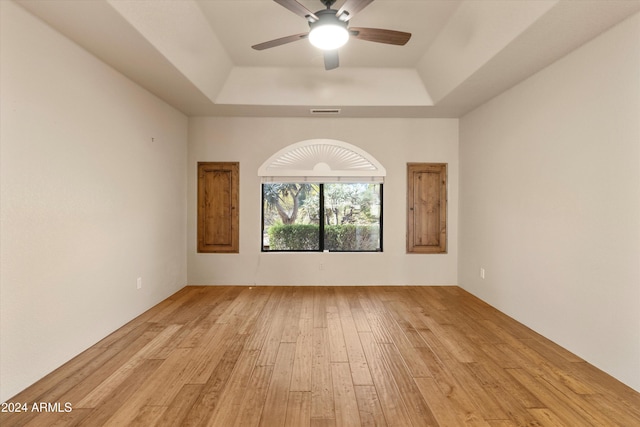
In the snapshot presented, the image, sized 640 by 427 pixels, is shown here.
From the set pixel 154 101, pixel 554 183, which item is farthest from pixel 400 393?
pixel 154 101

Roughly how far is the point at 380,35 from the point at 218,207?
3.57m

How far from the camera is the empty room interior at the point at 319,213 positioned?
7.51 feet

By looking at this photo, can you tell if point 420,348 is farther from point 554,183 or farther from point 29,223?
point 29,223

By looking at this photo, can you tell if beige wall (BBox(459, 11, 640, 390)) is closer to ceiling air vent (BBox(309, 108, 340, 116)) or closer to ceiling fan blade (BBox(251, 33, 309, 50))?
Result: ceiling air vent (BBox(309, 108, 340, 116))

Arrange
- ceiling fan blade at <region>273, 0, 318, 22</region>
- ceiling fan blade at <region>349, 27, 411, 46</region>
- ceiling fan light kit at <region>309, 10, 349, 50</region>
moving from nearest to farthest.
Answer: ceiling fan blade at <region>273, 0, 318, 22</region>
ceiling fan light kit at <region>309, 10, 349, 50</region>
ceiling fan blade at <region>349, 27, 411, 46</region>

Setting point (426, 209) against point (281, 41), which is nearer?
point (281, 41)

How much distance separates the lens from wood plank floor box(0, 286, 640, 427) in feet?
6.69

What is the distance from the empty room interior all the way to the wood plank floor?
2cm

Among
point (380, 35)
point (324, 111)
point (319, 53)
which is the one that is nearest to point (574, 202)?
point (380, 35)

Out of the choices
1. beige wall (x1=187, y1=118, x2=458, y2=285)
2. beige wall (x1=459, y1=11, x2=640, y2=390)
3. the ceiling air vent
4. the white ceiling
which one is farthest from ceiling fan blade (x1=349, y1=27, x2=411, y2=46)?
beige wall (x1=187, y1=118, x2=458, y2=285)

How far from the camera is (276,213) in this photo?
541 cm

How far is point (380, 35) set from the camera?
9.30ft

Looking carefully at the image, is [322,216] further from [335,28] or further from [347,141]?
[335,28]

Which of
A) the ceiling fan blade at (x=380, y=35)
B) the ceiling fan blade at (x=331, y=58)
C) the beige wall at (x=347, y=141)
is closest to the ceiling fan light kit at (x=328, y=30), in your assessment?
the ceiling fan blade at (x=380, y=35)
